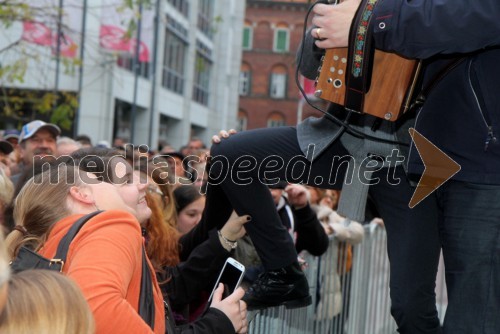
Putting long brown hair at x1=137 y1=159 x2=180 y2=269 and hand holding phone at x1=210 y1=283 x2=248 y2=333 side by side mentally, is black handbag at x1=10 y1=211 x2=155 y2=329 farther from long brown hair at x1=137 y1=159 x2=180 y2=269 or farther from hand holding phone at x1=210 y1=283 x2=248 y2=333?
long brown hair at x1=137 y1=159 x2=180 y2=269

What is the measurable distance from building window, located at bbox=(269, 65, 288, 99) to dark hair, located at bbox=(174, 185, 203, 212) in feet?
158

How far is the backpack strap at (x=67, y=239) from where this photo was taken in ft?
7.45

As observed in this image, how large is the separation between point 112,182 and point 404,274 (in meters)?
1.29

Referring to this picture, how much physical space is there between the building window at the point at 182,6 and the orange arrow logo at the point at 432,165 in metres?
25.5

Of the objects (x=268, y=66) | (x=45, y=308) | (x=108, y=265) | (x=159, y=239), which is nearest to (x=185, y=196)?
(x=159, y=239)

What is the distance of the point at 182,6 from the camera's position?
29.3 metres

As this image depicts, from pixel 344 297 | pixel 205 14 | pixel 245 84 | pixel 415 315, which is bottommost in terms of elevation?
→ pixel 344 297

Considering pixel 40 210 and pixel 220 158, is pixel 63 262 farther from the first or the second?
pixel 220 158

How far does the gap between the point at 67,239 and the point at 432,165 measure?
4.71 ft

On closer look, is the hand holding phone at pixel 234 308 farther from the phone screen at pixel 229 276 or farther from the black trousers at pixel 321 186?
the black trousers at pixel 321 186

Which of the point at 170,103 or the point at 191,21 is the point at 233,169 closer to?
the point at 170,103

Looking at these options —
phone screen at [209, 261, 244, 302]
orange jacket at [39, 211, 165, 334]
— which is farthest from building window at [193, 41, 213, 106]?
orange jacket at [39, 211, 165, 334]

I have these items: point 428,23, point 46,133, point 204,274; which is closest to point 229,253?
point 204,274

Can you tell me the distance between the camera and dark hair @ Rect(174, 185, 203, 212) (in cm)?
510
